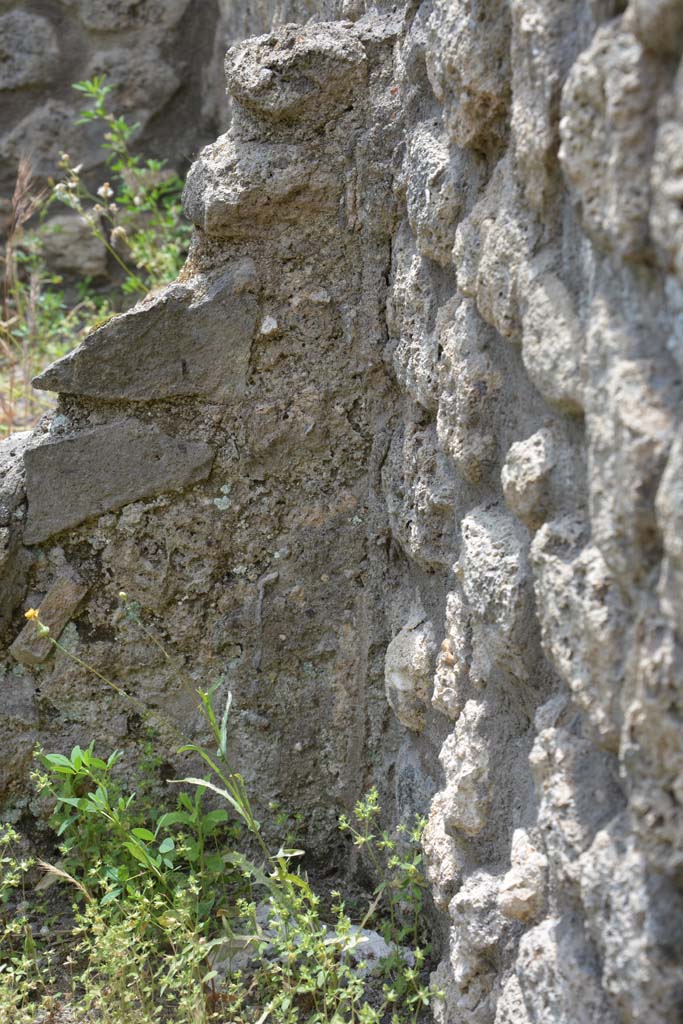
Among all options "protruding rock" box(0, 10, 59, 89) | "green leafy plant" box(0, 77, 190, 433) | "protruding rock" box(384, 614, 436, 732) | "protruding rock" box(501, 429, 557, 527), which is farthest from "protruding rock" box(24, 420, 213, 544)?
"protruding rock" box(0, 10, 59, 89)

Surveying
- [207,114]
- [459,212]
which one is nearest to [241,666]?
[459,212]

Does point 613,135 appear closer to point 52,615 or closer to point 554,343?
point 554,343

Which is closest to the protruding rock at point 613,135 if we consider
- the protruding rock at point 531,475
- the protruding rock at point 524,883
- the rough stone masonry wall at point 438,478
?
the rough stone masonry wall at point 438,478

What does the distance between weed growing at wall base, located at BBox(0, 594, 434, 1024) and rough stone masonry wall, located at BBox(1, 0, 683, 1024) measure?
0.11 meters

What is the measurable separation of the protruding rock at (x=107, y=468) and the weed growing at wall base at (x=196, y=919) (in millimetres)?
207

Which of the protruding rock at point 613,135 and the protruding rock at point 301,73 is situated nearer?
the protruding rock at point 613,135

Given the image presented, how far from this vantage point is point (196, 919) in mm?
1868

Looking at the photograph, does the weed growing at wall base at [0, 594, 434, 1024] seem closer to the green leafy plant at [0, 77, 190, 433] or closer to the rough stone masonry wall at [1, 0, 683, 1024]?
the rough stone masonry wall at [1, 0, 683, 1024]

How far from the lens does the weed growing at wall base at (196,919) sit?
5.69 ft

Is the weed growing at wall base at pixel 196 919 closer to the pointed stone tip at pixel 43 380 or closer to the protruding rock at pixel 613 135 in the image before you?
the pointed stone tip at pixel 43 380

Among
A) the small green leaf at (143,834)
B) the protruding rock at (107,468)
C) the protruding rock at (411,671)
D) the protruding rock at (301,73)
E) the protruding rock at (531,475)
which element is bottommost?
the small green leaf at (143,834)

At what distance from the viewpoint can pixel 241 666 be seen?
209cm

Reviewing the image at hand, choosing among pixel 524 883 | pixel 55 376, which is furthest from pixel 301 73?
pixel 524 883

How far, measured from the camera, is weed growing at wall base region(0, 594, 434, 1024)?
174 cm
